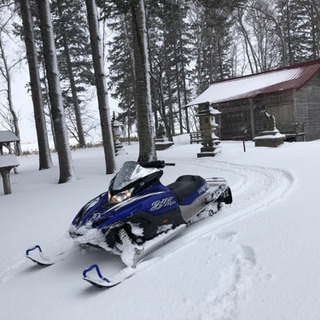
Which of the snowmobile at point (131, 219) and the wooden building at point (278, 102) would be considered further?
the wooden building at point (278, 102)

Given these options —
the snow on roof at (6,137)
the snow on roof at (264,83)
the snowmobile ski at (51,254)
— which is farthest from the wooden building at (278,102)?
the snowmobile ski at (51,254)

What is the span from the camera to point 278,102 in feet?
60.7

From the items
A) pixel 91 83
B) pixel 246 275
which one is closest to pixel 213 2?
pixel 246 275

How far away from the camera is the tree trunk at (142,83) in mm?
8609

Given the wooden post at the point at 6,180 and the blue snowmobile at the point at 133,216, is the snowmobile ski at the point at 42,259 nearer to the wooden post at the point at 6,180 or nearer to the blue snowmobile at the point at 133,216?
the blue snowmobile at the point at 133,216

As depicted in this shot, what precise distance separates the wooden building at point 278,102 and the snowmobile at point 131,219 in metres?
15.7

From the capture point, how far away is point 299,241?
2.87m

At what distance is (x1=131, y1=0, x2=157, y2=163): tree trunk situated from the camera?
28.2 feet

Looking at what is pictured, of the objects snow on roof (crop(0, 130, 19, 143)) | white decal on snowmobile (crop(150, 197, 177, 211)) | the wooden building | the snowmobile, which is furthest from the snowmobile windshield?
the wooden building

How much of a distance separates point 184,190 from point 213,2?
9.74 meters

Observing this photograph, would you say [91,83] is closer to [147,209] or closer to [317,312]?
[147,209]

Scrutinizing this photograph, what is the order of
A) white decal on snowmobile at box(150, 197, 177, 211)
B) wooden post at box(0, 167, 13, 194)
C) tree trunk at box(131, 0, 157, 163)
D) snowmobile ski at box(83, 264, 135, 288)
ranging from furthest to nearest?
1. tree trunk at box(131, 0, 157, 163)
2. wooden post at box(0, 167, 13, 194)
3. white decal on snowmobile at box(150, 197, 177, 211)
4. snowmobile ski at box(83, 264, 135, 288)

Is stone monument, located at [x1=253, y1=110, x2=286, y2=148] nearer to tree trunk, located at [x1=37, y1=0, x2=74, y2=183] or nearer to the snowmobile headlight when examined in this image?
tree trunk, located at [x1=37, y1=0, x2=74, y2=183]

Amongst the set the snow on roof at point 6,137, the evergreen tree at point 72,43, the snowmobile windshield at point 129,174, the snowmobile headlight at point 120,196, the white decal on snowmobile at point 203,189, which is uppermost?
the evergreen tree at point 72,43
